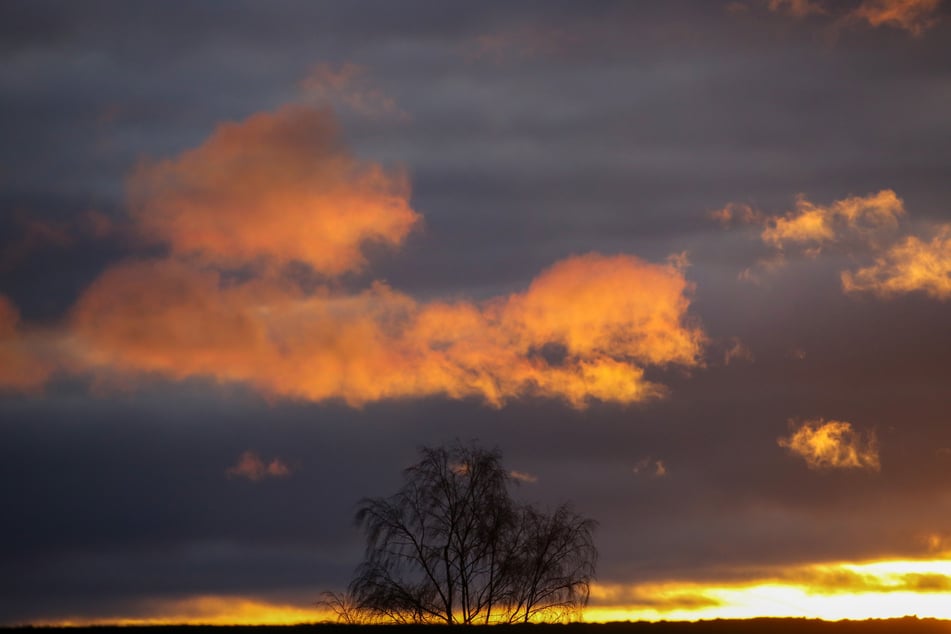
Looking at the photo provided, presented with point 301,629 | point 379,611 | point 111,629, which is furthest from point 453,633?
point 379,611

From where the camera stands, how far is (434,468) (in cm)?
7456

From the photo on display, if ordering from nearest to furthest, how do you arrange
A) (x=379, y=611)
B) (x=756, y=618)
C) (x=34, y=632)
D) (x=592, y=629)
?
(x=34, y=632), (x=592, y=629), (x=756, y=618), (x=379, y=611)

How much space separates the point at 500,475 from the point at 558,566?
5.83m

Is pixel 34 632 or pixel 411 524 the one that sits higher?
pixel 411 524

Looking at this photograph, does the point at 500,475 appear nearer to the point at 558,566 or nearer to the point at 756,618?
the point at 558,566

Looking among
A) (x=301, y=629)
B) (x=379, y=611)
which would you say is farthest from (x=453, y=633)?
(x=379, y=611)

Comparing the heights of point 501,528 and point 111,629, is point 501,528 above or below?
above

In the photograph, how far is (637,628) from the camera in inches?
2120

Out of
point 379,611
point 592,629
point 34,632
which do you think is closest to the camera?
point 34,632

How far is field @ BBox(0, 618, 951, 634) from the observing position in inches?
1946

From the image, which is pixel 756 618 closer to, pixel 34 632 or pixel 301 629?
pixel 301 629

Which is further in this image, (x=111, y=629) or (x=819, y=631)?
(x=819, y=631)

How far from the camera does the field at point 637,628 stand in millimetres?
49438

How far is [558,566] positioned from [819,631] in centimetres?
2117
